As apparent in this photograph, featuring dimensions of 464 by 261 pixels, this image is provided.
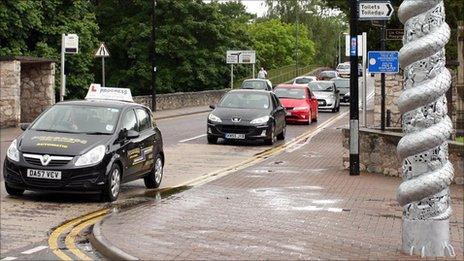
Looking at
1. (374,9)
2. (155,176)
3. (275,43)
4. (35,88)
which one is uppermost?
(275,43)

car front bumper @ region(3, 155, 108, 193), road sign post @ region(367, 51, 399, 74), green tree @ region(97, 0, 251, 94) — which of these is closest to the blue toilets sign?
road sign post @ region(367, 51, 399, 74)

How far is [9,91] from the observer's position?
25938 millimetres

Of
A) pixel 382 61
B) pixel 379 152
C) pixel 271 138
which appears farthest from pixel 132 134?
pixel 271 138

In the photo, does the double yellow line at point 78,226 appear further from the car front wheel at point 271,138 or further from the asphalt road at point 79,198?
the car front wheel at point 271,138

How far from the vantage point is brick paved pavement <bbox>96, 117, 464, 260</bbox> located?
8516mm

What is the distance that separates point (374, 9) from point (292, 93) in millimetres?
16302

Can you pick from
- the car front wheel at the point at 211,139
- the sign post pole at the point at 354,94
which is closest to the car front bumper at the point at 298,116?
the car front wheel at the point at 211,139

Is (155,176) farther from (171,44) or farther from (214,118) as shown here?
(171,44)

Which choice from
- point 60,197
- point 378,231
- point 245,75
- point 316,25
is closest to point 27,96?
point 60,197

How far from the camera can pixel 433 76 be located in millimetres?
8531

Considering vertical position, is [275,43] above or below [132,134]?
above

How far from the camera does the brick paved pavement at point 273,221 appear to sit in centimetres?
852

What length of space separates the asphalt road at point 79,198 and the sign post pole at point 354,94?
2981 millimetres

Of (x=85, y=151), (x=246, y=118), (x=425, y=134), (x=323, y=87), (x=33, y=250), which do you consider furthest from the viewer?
(x=323, y=87)
